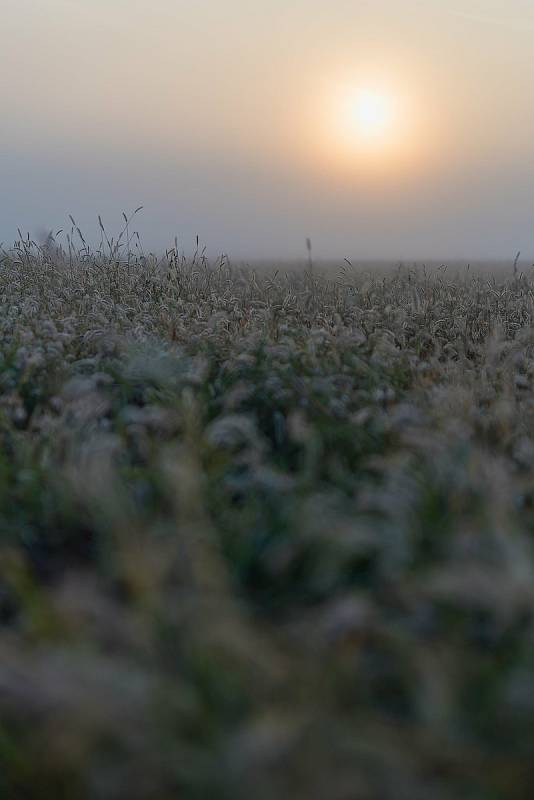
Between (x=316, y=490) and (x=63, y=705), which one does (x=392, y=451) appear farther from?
(x=63, y=705)

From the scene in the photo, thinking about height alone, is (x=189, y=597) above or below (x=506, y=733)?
above

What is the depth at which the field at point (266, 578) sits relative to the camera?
1850 millimetres

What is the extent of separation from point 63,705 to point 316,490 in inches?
61.6

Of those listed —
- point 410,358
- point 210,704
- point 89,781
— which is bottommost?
point 89,781

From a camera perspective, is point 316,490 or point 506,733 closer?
point 506,733

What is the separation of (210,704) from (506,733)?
2.30ft

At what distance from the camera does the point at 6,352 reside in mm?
5371

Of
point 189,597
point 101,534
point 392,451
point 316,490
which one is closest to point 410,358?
point 392,451

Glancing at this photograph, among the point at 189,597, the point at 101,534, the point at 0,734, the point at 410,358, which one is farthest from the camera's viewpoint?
the point at 410,358

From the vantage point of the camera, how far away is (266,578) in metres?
2.83

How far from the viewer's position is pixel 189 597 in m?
2.34

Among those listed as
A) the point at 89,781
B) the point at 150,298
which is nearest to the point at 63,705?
the point at 89,781

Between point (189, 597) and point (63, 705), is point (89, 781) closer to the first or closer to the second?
point (63, 705)

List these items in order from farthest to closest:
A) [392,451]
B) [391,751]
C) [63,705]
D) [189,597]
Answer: [392,451] → [189,597] → [63,705] → [391,751]
